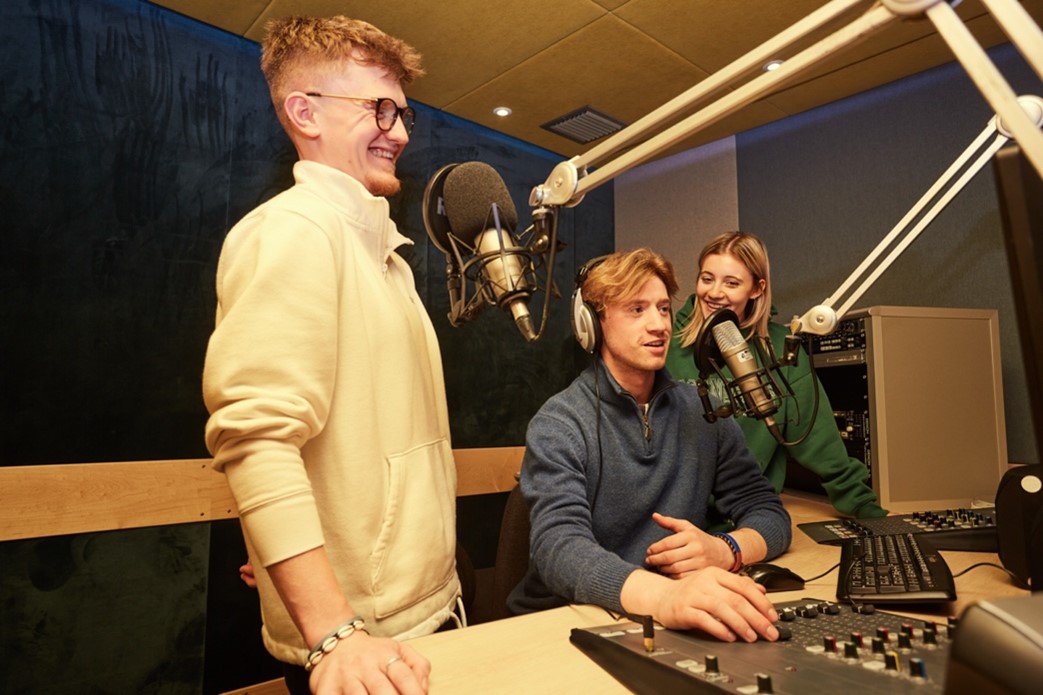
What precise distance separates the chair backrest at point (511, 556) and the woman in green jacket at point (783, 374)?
615 millimetres

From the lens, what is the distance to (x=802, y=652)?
740 millimetres

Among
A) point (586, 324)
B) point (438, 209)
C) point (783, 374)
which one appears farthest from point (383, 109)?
point (783, 374)

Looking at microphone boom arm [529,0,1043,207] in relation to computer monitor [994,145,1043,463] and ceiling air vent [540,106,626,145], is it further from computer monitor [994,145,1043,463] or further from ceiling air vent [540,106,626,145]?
ceiling air vent [540,106,626,145]

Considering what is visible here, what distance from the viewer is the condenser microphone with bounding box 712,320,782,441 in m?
1.08

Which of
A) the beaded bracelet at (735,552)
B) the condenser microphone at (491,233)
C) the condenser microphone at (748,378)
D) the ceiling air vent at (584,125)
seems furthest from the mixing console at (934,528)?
the ceiling air vent at (584,125)

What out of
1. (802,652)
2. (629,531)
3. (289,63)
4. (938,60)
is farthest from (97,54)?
(938,60)

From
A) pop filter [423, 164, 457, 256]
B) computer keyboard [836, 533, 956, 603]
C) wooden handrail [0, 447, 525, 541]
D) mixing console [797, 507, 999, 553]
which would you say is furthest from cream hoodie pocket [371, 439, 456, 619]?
wooden handrail [0, 447, 525, 541]

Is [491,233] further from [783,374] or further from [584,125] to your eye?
[584,125]

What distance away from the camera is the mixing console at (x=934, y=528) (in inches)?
54.9

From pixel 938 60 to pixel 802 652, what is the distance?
284 centimetres

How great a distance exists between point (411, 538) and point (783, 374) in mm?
1365

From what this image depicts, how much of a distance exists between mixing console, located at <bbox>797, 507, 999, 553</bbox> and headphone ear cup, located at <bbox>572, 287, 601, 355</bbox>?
70 cm

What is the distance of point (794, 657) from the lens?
725 millimetres

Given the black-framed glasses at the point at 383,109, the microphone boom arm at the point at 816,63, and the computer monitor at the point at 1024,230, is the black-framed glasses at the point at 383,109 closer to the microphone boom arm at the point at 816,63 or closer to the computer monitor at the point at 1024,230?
the microphone boom arm at the point at 816,63
